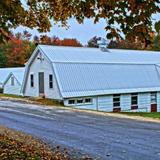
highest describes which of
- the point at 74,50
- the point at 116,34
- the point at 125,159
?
the point at 74,50

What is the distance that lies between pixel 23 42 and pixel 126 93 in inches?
1622

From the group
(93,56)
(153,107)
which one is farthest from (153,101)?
(93,56)

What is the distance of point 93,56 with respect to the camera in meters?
42.5

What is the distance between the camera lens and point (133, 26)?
636cm

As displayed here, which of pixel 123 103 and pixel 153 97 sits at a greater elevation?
pixel 153 97

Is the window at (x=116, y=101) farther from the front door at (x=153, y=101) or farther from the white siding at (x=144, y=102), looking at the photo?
the front door at (x=153, y=101)

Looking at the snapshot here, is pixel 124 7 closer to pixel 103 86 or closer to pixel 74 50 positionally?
pixel 103 86

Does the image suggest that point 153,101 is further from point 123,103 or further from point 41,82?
point 41,82

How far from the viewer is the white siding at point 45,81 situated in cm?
3847

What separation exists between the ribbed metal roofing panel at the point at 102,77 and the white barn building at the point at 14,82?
13.3m

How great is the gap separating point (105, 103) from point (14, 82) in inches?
670

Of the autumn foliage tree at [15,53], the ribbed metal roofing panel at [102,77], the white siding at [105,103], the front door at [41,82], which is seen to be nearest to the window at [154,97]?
the ribbed metal roofing panel at [102,77]

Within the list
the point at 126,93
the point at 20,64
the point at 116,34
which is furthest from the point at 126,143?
the point at 20,64

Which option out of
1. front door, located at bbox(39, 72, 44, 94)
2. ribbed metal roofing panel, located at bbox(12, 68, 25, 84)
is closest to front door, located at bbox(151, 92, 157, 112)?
front door, located at bbox(39, 72, 44, 94)
